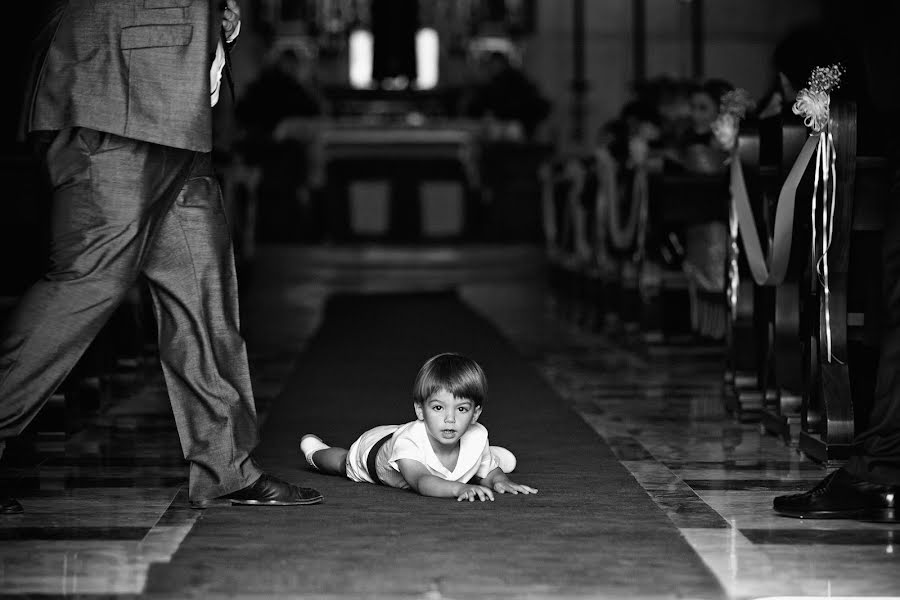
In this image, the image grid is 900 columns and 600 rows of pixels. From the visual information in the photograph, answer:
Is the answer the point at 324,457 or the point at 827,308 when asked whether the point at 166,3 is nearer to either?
the point at 324,457

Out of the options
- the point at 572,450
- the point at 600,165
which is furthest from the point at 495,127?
the point at 572,450

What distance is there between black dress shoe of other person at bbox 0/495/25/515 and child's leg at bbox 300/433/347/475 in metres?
0.88

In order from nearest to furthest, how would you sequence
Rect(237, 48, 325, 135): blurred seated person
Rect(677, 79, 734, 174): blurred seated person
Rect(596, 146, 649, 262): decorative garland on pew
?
Rect(677, 79, 734, 174): blurred seated person < Rect(596, 146, 649, 262): decorative garland on pew < Rect(237, 48, 325, 135): blurred seated person

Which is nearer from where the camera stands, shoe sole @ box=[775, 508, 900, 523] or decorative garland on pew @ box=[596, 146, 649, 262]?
shoe sole @ box=[775, 508, 900, 523]

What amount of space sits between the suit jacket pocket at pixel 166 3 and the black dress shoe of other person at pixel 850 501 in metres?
1.87

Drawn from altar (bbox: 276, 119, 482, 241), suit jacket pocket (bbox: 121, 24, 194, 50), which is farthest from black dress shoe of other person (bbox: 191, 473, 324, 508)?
altar (bbox: 276, 119, 482, 241)

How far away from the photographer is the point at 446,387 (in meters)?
3.77

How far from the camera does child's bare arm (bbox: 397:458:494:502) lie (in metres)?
3.77

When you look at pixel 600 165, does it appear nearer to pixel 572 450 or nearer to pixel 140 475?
pixel 572 450

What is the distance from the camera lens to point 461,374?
3.79 metres

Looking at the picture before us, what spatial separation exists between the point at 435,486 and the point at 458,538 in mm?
481

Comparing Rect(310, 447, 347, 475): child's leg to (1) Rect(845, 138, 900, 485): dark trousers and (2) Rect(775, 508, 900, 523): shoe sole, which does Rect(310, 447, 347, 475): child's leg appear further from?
(1) Rect(845, 138, 900, 485): dark trousers

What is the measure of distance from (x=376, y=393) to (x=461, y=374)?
98.1 inches

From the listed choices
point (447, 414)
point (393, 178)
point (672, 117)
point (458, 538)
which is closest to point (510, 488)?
point (447, 414)
